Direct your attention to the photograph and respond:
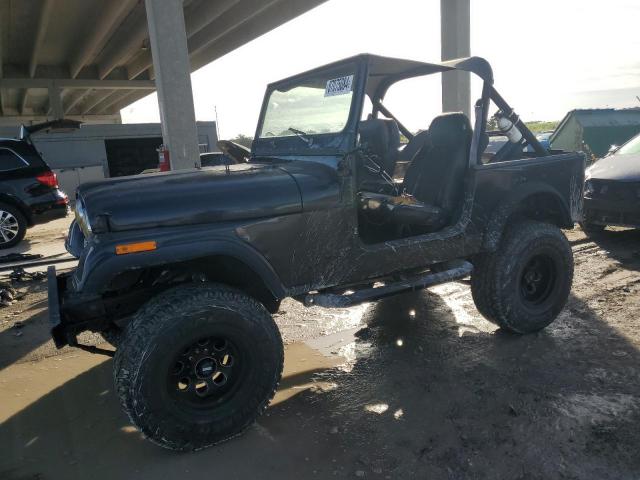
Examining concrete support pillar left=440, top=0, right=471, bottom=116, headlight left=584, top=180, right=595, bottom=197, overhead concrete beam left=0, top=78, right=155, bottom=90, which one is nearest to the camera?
headlight left=584, top=180, right=595, bottom=197

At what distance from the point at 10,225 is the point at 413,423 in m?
7.89

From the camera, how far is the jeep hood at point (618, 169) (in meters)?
5.99

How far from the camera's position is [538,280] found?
3816mm

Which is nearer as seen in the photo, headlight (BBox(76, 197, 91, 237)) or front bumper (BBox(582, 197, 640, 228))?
headlight (BBox(76, 197, 91, 237))

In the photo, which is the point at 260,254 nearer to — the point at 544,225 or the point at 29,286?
the point at 544,225

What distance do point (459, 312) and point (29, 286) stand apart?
4800 millimetres

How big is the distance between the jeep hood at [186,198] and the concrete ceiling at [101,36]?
12.4 meters

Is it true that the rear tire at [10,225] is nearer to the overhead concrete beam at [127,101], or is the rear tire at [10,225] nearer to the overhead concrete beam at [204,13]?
the overhead concrete beam at [204,13]

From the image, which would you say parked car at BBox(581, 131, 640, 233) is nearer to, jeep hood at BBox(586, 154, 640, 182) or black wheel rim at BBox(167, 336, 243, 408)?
jeep hood at BBox(586, 154, 640, 182)

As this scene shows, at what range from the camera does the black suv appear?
7.58 ft

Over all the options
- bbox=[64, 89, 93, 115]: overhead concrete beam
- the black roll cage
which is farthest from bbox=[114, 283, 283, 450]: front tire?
bbox=[64, 89, 93, 115]: overhead concrete beam

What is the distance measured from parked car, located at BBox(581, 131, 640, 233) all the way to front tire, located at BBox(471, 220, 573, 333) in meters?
2.87

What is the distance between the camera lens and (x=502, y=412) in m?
2.64

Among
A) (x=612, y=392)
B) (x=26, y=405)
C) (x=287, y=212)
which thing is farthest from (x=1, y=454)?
(x=612, y=392)
